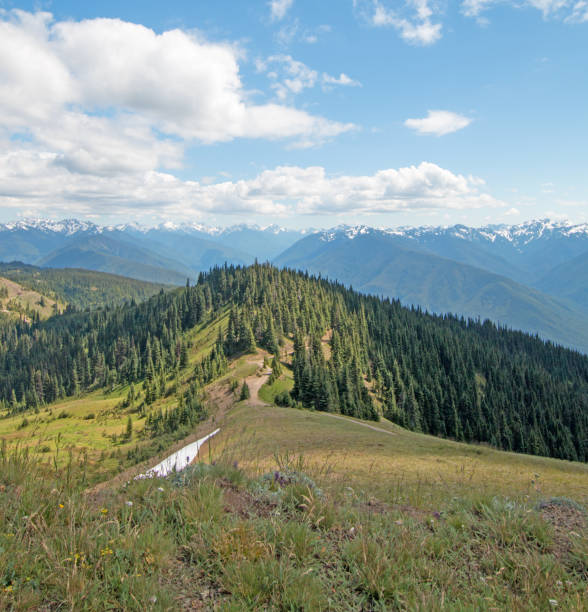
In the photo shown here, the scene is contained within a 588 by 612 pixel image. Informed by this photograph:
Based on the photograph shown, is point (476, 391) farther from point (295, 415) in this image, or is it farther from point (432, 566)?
point (432, 566)

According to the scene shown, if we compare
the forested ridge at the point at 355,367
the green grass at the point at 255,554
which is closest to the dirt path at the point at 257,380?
the forested ridge at the point at 355,367

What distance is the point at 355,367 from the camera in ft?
294

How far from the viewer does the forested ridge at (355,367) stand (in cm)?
8800

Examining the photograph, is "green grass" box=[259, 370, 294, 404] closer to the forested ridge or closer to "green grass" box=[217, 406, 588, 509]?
the forested ridge

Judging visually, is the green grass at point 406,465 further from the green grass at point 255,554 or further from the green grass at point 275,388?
the green grass at point 275,388

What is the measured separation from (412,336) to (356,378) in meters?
74.5

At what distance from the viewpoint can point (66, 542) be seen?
467cm

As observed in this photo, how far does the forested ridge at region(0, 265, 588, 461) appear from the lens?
8800 cm

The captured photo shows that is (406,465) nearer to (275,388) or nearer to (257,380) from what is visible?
(275,388)

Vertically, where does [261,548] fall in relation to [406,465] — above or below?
above

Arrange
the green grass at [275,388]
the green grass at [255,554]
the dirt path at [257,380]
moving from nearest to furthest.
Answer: the green grass at [255,554] < the dirt path at [257,380] < the green grass at [275,388]

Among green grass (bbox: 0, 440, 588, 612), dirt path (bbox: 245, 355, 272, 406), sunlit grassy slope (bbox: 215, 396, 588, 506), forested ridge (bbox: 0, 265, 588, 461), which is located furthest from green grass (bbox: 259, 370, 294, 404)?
green grass (bbox: 0, 440, 588, 612)

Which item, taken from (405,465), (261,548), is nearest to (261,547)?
(261,548)

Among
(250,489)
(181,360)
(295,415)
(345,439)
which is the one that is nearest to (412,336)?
(181,360)
